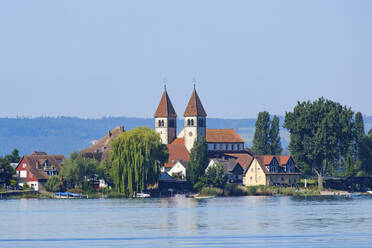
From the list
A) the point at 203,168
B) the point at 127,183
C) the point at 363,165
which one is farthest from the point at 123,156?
the point at 363,165

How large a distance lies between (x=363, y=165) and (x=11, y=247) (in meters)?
96.1

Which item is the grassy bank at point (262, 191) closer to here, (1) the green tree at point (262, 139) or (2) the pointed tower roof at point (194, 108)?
(1) the green tree at point (262, 139)

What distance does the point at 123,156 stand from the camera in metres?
114

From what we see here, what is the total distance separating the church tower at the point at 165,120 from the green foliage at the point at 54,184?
150 feet

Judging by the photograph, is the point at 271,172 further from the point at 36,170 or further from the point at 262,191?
the point at 36,170

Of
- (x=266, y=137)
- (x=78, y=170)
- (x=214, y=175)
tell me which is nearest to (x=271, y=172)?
(x=266, y=137)

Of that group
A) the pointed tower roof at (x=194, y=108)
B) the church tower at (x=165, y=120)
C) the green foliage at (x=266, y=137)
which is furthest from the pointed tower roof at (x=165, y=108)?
the green foliage at (x=266, y=137)

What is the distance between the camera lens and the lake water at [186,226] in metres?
55.1

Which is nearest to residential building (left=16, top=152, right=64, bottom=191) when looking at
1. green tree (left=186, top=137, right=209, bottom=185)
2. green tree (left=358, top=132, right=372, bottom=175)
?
green tree (left=186, top=137, right=209, bottom=185)

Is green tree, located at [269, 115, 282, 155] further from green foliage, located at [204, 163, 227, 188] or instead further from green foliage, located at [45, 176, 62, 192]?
green foliage, located at [45, 176, 62, 192]

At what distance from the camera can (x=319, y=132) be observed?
5359 inches

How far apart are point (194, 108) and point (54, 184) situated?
1924 inches

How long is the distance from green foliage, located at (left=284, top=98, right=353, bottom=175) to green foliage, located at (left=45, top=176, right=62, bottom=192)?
35499 mm

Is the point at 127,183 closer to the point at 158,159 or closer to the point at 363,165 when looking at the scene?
the point at 158,159
